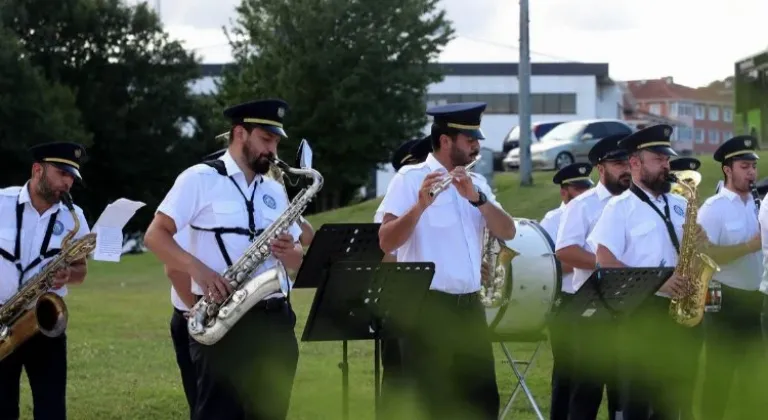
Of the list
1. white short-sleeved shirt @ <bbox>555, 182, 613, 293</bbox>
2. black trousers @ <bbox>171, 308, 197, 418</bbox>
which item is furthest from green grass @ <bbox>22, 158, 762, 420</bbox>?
white short-sleeved shirt @ <bbox>555, 182, 613, 293</bbox>

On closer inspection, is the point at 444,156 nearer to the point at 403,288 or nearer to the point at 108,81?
the point at 403,288

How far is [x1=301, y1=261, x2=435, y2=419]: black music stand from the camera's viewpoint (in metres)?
6.38

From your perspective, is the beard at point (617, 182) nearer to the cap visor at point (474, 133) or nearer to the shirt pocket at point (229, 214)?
the cap visor at point (474, 133)

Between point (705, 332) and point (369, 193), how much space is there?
4312 centimetres

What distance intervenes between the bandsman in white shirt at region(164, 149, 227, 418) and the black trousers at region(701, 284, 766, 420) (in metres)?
3.67

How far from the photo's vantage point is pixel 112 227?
726cm

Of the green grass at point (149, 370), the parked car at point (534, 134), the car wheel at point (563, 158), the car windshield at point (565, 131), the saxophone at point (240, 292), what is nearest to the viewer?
the saxophone at point (240, 292)

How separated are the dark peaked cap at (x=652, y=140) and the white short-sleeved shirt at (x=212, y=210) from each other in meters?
2.46

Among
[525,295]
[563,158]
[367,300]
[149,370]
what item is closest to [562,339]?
[525,295]

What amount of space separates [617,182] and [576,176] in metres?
1.04

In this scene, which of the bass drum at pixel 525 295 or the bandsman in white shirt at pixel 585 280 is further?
the bass drum at pixel 525 295

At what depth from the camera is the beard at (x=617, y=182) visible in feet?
29.1

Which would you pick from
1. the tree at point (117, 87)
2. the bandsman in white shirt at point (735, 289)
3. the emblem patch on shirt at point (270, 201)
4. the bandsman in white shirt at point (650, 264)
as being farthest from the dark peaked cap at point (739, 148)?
the tree at point (117, 87)

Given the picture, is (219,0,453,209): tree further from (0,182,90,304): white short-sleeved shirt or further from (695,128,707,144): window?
(0,182,90,304): white short-sleeved shirt
